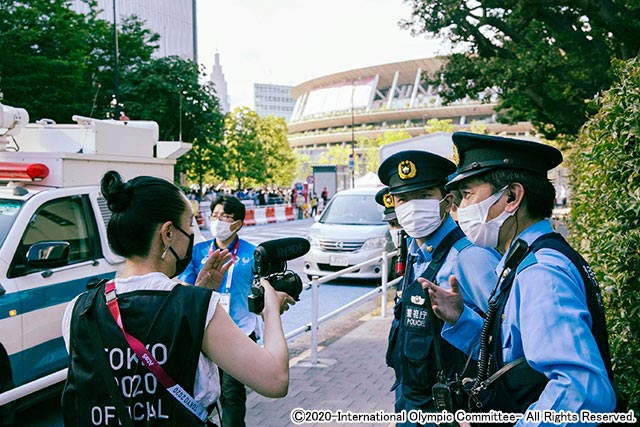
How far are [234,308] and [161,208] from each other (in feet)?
7.22

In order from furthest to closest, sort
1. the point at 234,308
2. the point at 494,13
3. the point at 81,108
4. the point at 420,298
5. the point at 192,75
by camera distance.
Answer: the point at 192,75, the point at 81,108, the point at 494,13, the point at 234,308, the point at 420,298

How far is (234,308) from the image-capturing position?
13.2ft

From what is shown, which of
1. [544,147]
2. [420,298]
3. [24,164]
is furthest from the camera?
[24,164]

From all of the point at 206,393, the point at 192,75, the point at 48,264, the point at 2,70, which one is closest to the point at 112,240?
the point at 206,393

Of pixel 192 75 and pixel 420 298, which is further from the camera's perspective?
pixel 192 75

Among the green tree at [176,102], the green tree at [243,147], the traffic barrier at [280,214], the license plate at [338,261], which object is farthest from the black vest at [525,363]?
the green tree at [243,147]

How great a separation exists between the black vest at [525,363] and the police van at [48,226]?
324 cm

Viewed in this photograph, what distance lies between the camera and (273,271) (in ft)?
6.69

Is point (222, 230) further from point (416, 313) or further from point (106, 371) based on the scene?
point (106, 371)

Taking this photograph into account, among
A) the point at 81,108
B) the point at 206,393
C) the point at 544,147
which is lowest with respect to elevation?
the point at 206,393

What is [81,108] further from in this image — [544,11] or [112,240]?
[112,240]

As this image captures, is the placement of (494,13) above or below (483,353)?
above

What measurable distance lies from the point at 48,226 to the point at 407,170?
3261 mm

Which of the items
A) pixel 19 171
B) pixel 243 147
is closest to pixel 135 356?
pixel 19 171
